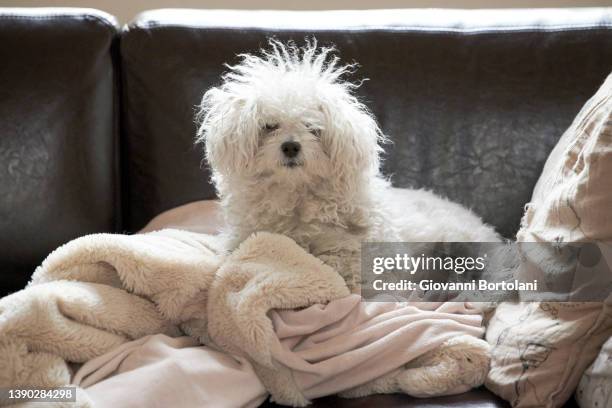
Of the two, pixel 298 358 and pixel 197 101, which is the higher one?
pixel 197 101

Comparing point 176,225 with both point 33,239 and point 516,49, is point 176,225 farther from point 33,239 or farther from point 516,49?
point 516,49

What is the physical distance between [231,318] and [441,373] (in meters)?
0.40

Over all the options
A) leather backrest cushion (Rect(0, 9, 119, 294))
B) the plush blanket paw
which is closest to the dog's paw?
the plush blanket paw

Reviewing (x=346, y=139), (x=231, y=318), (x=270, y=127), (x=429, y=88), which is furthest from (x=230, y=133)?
(x=429, y=88)

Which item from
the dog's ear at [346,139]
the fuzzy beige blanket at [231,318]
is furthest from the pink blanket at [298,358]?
the dog's ear at [346,139]

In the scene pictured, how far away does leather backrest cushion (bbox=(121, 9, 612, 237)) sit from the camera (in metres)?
1.92

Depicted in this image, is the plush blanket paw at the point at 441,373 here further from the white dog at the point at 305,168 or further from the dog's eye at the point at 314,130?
the dog's eye at the point at 314,130

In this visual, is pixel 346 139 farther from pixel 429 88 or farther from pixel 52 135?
pixel 52 135

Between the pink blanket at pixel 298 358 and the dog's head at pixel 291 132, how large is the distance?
336 mm

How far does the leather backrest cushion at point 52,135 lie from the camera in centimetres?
190

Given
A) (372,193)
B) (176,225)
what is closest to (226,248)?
(176,225)

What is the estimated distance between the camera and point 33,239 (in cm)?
190

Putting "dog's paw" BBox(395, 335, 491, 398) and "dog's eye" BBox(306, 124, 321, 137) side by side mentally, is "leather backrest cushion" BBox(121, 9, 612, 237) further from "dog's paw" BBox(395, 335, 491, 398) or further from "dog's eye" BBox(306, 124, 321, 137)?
"dog's paw" BBox(395, 335, 491, 398)

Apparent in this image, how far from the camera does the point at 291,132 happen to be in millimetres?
1673
